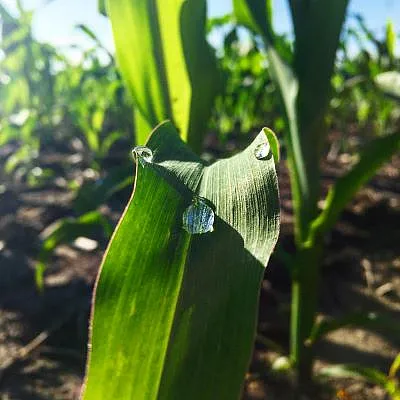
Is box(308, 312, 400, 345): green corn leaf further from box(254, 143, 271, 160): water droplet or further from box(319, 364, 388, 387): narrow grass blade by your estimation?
box(254, 143, 271, 160): water droplet

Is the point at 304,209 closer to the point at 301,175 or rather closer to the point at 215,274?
the point at 301,175

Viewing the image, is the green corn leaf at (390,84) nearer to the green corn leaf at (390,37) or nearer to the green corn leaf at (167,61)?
the green corn leaf at (167,61)

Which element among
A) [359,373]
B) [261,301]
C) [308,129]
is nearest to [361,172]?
[308,129]

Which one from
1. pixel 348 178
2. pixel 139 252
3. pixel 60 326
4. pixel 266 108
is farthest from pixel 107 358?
pixel 266 108

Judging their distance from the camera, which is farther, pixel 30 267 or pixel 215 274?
pixel 30 267

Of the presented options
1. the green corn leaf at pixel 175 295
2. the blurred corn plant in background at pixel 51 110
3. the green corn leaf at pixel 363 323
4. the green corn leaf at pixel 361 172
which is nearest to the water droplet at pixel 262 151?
the green corn leaf at pixel 175 295

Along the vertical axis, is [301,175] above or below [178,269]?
above

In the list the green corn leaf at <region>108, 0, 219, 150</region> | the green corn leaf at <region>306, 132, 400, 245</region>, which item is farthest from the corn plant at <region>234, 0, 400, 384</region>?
the green corn leaf at <region>108, 0, 219, 150</region>
